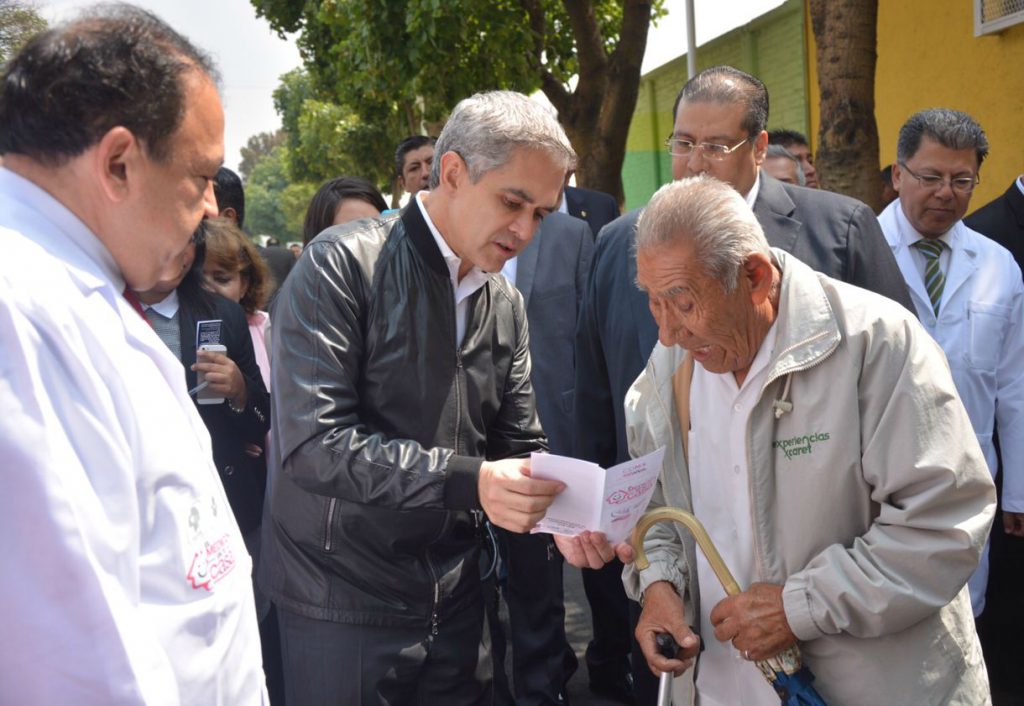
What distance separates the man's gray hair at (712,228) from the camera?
230 cm

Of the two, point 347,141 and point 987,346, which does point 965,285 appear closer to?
point 987,346

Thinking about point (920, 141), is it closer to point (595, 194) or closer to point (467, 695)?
point (595, 194)

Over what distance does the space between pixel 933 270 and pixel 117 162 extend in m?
3.70

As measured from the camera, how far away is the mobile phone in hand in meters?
3.38

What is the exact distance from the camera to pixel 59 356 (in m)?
1.32

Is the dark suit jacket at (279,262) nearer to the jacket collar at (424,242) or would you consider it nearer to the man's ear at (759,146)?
the man's ear at (759,146)

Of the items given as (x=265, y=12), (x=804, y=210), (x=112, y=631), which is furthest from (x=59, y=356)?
(x=265, y=12)

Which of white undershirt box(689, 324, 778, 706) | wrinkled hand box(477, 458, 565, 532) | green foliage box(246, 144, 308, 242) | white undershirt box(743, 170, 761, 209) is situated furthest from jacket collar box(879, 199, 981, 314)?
green foliage box(246, 144, 308, 242)

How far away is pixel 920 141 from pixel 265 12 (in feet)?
55.6

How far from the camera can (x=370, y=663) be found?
8.55ft

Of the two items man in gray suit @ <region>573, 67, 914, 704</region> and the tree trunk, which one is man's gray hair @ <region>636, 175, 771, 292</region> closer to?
man in gray suit @ <region>573, 67, 914, 704</region>

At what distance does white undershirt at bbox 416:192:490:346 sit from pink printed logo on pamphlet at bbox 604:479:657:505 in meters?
0.71

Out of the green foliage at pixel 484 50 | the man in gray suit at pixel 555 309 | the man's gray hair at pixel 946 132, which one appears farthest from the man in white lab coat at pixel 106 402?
the green foliage at pixel 484 50

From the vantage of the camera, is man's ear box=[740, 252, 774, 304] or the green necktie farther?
the green necktie
